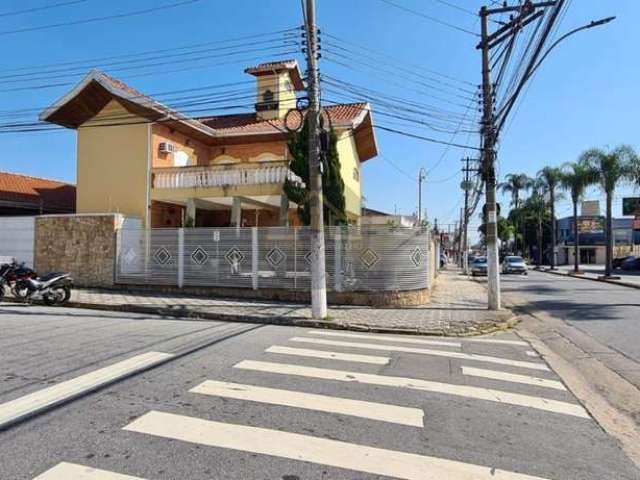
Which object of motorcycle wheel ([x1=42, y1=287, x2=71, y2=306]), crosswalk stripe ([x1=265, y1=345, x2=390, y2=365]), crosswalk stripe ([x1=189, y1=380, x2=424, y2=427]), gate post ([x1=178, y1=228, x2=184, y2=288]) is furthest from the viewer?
gate post ([x1=178, y1=228, x2=184, y2=288])

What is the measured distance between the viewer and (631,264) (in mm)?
46719

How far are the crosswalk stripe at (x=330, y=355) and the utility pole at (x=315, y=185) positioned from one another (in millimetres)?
3421

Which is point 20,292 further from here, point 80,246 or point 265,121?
point 265,121

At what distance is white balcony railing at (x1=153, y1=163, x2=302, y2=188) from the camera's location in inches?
692

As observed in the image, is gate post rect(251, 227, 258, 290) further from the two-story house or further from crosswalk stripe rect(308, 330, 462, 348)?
crosswalk stripe rect(308, 330, 462, 348)

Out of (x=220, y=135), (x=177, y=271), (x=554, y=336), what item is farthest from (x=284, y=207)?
(x=554, y=336)

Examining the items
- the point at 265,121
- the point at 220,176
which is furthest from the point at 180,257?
the point at 265,121

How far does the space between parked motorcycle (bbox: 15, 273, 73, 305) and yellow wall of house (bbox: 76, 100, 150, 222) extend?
536cm

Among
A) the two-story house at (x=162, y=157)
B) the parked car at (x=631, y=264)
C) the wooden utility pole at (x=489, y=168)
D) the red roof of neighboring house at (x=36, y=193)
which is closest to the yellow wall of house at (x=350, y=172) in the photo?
the two-story house at (x=162, y=157)

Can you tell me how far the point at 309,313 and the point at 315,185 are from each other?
Answer: 121 inches

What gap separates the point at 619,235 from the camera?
67.8 meters

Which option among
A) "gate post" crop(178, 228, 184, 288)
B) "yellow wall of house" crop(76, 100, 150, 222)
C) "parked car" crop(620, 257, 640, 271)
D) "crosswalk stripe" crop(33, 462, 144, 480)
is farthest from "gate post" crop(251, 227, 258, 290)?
"parked car" crop(620, 257, 640, 271)

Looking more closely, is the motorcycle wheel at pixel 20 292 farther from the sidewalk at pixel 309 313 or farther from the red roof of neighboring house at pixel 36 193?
the red roof of neighboring house at pixel 36 193

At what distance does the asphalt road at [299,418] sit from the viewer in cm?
374
